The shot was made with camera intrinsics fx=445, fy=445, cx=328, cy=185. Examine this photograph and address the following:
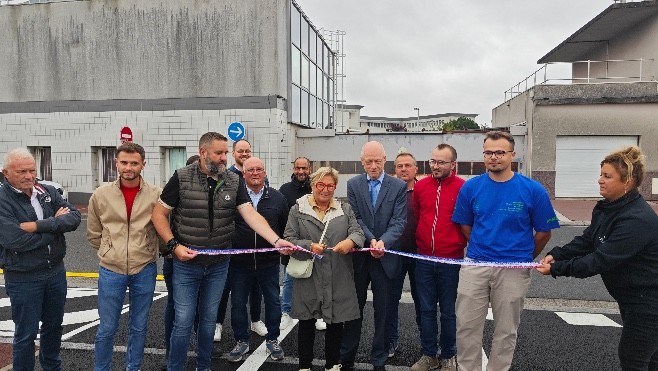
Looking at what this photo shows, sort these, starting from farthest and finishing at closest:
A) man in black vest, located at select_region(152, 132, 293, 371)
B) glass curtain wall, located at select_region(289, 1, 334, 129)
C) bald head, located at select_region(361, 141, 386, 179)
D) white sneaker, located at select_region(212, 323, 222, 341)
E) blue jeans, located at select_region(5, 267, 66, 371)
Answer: glass curtain wall, located at select_region(289, 1, 334, 129) < white sneaker, located at select_region(212, 323, 222, 341) < bald head, located at select_region(361, 141, 386, 179) < man in black vest, located at select_region(152, 132, 293, 371) < blue jeans, located at select_region(5, 267, 66, 371)

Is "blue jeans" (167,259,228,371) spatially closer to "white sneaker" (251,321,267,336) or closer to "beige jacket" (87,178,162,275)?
"beige jacket" (87,178,162,275)

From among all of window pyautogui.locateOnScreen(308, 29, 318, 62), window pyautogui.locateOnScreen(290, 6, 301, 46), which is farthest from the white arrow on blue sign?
window pyautogui.locateOnScreen(308, 29, 318, 62)

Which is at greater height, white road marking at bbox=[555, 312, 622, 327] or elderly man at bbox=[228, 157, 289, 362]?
elderly man at bbox=[228, 157, 289, 362]

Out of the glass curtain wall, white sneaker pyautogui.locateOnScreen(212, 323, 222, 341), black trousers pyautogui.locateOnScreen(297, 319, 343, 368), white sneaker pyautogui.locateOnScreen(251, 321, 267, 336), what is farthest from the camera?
the glass curtain wall

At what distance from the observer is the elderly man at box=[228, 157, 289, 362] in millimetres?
4527

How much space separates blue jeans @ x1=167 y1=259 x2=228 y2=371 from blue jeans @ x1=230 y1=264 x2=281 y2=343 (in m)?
0.58

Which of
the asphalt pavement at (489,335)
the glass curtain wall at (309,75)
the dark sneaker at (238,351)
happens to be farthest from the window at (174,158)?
the dark sneaker at (238,351)

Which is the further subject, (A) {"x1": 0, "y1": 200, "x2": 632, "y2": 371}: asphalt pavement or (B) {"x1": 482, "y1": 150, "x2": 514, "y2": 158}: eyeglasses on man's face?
(A) {"x1": 0, "y1": 200, "x2": 632, "y2": 371}: asphalt pavement

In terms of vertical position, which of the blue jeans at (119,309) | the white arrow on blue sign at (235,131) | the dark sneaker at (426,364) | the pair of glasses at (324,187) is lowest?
the dark sneaker at (426,364)

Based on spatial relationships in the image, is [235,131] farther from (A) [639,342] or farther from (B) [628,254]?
(A) [639,342]

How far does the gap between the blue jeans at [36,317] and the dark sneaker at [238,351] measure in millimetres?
1524

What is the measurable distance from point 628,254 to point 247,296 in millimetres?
3384

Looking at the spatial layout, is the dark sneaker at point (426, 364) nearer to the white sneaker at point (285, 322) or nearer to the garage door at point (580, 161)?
the white sneaker at point (285, 322)

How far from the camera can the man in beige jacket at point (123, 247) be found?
11.8 ft
